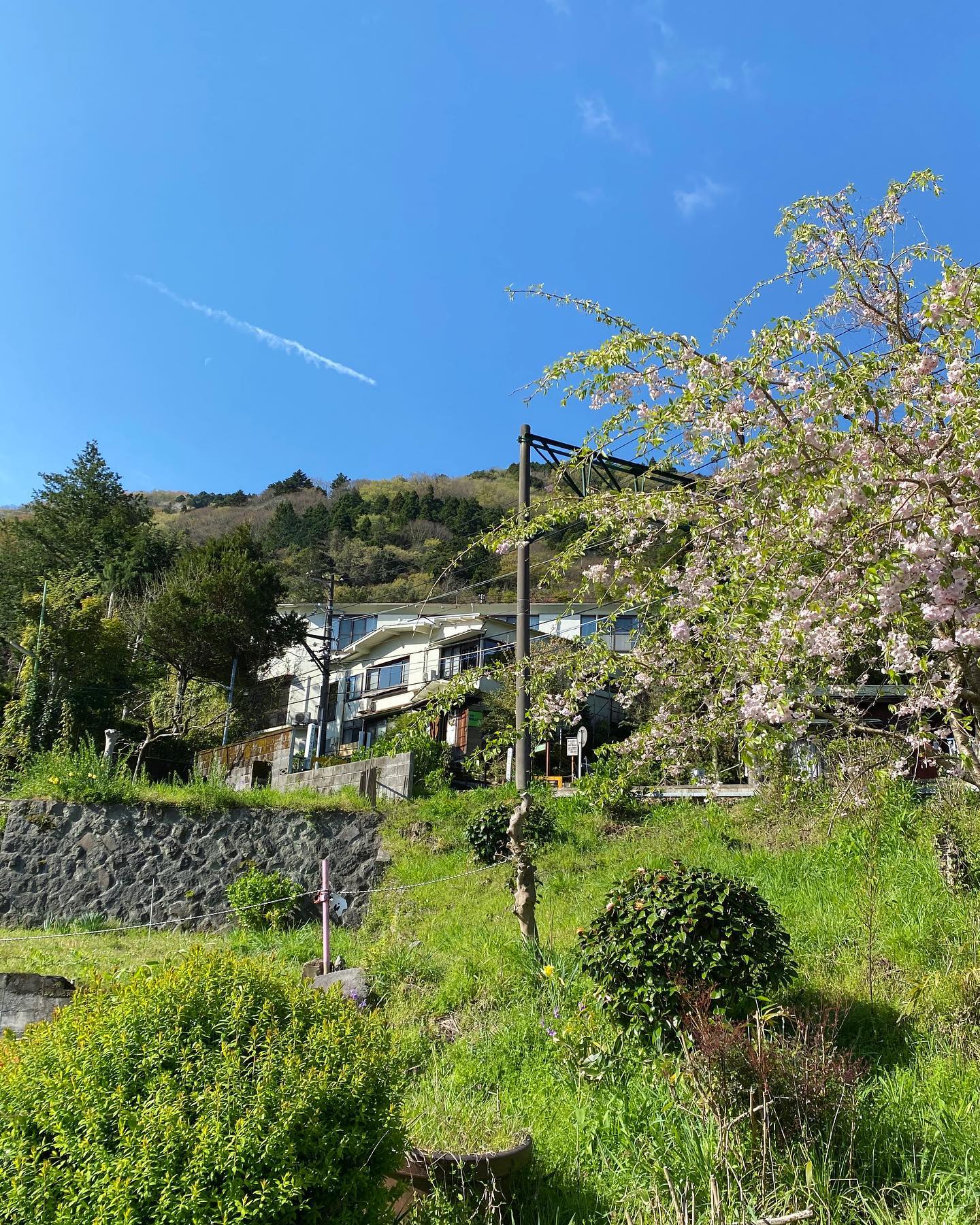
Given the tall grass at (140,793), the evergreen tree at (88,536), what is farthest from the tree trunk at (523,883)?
the evergreen tree at (88,536)

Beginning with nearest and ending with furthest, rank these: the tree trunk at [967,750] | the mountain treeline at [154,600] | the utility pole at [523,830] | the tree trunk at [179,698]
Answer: the tree trunk at [967,750]
the utility pole at [523,830]
the mountain treeline at [154,600]
the tree trunk at [179,698]

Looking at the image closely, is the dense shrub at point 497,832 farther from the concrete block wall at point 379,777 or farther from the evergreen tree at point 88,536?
the evergreen tree at point 88,536

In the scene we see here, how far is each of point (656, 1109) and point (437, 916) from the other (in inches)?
237

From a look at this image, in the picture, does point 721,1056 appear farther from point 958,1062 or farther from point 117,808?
point 117,808

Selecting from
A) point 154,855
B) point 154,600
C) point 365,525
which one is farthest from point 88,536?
point 154,855

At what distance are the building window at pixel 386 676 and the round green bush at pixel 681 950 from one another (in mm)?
26358

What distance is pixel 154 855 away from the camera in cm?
1327

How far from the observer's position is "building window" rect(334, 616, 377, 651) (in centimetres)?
4050

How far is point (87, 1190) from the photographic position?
7.80ft

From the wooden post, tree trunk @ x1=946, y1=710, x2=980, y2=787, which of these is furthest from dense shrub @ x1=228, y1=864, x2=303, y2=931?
tree trunk @ x1=946, y1=710, x2=980, y2=787

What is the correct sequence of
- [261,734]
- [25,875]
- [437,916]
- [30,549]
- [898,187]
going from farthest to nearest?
[30,549] < [261,734] < [25,875] < [437,916] < [898,187]

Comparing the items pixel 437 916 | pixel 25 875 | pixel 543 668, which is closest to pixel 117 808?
pixel 25 875

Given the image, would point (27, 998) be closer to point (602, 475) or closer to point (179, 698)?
point (602, 475)

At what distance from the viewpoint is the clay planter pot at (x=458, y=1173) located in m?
3.23
